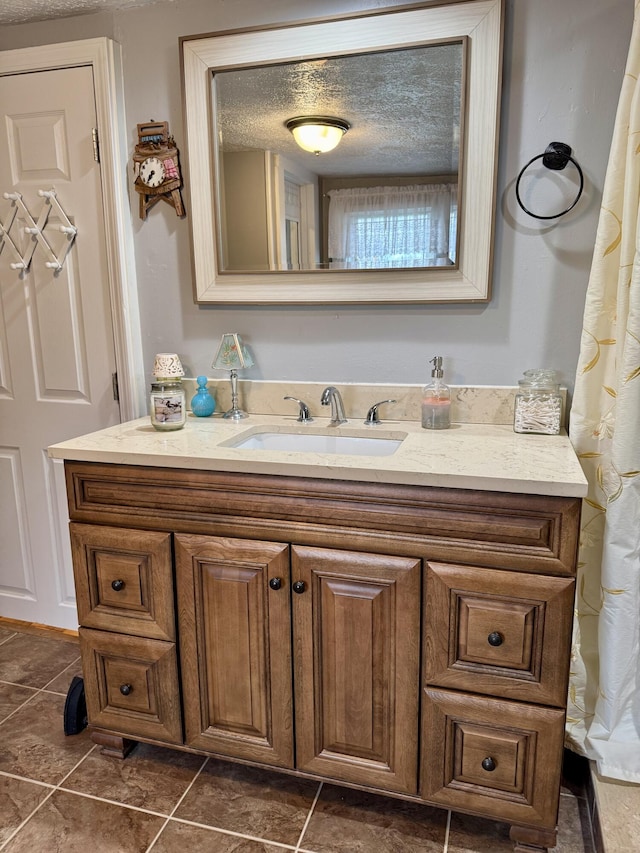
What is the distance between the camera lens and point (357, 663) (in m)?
1.44

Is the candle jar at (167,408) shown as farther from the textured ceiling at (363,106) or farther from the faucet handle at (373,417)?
the textured ceiling at (363,106)

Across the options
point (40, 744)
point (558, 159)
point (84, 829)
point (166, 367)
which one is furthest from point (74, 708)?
point (558, 159)

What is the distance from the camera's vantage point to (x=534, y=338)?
1738 mm

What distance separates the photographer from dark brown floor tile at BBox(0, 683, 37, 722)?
6.56 feet

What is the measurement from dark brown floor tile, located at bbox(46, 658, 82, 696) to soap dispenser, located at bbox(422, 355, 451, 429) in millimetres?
1520

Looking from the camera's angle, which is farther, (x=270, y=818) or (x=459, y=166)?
(x=459, y=166)

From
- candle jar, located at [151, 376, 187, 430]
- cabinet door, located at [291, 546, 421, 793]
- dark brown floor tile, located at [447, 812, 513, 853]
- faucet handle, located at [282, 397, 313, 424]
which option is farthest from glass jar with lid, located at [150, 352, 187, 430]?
dark brown floor tile, located at [447, 812, 513, 853]

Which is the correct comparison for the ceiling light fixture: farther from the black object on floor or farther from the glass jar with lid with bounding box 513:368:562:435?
the black object on floor

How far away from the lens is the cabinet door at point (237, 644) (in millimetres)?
1480

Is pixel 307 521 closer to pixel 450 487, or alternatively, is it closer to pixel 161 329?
pixel 450 487

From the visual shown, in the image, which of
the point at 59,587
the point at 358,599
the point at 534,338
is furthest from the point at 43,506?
the point at 534,338

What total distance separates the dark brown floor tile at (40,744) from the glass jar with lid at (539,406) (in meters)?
1.58

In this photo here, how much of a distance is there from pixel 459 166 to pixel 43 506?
187cm

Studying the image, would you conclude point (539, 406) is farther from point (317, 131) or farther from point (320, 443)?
point (317, 131)
